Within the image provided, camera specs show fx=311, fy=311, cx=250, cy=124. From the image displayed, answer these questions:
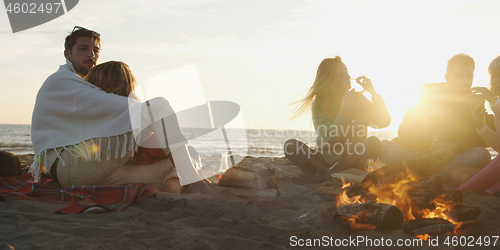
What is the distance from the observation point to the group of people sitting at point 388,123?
3682mm

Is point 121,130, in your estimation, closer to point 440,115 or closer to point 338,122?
point 338,122

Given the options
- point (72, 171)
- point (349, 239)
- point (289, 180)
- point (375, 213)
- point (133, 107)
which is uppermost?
point (133, 107)

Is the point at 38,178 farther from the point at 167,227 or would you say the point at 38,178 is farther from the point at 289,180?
the point at 289,180

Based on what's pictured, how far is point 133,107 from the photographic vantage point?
270cm

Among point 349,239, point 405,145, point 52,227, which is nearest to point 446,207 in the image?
point 349,239

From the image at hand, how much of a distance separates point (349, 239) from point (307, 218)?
0.48 meters

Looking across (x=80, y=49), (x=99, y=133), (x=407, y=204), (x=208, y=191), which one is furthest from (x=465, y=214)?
(x=80, y=49)

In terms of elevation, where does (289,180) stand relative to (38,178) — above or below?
below

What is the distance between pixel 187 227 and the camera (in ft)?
6.82

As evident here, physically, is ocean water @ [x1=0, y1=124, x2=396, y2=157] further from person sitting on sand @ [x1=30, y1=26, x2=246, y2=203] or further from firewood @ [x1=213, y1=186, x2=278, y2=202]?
person sitting on sand @ [x1=30, y1=26, x2=246, y2=203]

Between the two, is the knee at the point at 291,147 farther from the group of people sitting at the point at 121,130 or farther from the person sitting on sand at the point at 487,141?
the person sitting on sand at the point at 487,141

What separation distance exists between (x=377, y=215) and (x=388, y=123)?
2579mm

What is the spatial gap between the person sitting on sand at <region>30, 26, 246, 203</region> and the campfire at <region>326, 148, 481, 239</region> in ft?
3.60

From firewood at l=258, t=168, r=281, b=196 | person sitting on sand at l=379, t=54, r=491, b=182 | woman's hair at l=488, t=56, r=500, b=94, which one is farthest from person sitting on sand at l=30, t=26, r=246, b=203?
woman's hair at l=488, t=56, r=500, b=94
